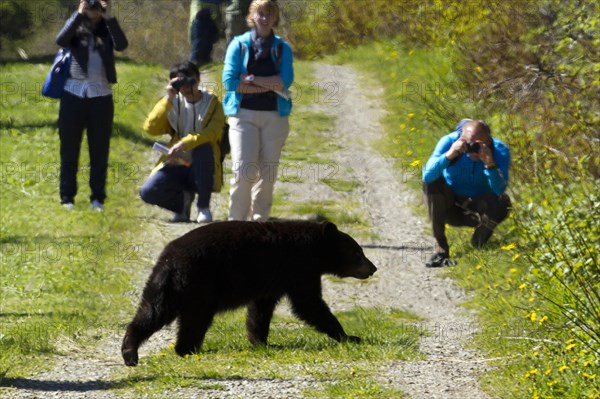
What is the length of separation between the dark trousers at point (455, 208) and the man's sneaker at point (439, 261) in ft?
0.15

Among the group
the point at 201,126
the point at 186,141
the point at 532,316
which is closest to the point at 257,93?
the point at 201,126

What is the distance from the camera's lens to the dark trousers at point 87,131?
1142 centimetres

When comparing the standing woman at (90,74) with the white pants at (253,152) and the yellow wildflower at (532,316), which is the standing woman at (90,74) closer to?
the white pants at (253,152)

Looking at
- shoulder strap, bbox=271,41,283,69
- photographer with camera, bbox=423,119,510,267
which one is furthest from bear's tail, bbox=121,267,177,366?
photographer with camera, bbox=423,119,510,267

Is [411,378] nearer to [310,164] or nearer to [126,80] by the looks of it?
[310,164]

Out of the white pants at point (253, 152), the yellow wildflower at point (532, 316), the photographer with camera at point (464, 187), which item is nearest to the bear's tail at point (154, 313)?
the yellow wildflower at point (532, 316)

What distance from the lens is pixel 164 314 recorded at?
718 centimetres

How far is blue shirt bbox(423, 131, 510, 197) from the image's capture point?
9867mm

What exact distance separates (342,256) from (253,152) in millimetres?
2465

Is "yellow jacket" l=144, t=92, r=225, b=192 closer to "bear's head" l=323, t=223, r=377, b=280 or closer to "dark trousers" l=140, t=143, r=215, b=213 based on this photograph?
"dark trousers" l=140, t=143, r=215, b=213

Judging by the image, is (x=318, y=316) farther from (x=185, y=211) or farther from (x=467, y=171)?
(x=185, y=211)

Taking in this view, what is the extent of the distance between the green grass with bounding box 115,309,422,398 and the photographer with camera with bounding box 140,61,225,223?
2.51 metres

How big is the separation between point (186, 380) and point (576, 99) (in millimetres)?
6143

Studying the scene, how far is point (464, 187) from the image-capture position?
10312 millimetres
